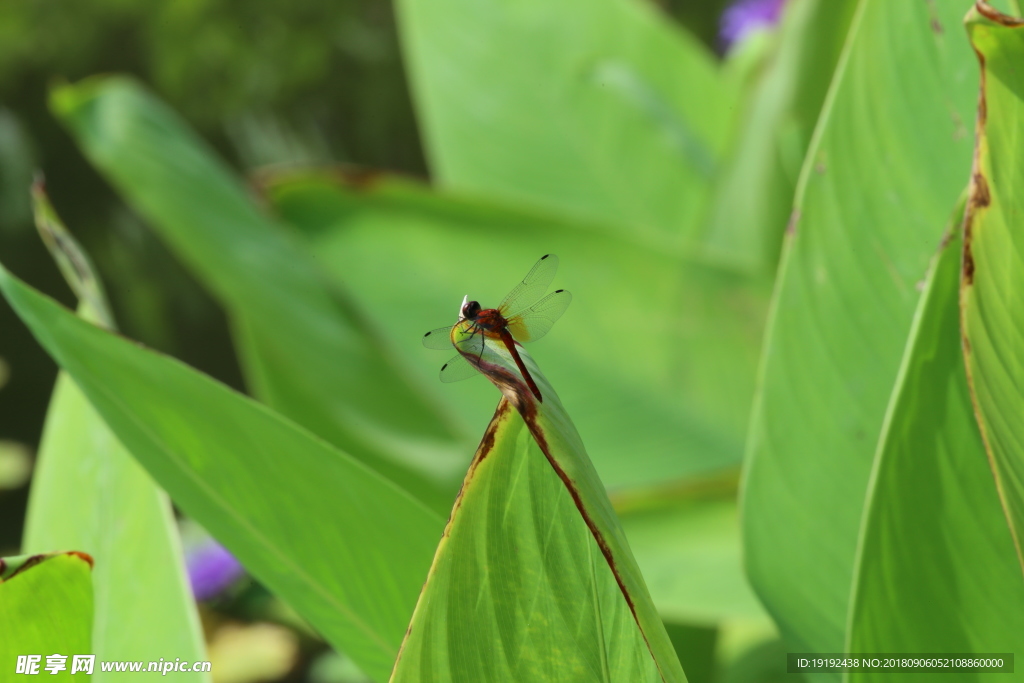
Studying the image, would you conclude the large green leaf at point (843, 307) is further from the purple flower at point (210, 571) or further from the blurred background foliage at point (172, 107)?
the blurred background foliage at point (172, 107)

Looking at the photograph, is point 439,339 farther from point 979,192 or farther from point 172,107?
point 172,107

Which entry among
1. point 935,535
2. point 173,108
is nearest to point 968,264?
point 935,535

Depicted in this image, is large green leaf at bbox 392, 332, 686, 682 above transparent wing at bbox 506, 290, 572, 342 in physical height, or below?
below

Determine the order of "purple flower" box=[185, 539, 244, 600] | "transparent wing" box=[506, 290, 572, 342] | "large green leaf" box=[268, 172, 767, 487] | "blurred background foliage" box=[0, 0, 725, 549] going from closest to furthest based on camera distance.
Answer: "transparent wing" box=[506, 290, 572, 342] → "large green leaf" box=[268, 172, 767, 487] → "purple flower" box=[185, 539, 244, 600] → "blurred background foliage" box=[0, 0, 725, 549]

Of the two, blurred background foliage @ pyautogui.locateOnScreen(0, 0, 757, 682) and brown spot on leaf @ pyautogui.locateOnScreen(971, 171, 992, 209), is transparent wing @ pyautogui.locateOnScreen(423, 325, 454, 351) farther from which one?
blurred background foliage @ pyautogui.locateOnScreen(0, 0, 757, 682)

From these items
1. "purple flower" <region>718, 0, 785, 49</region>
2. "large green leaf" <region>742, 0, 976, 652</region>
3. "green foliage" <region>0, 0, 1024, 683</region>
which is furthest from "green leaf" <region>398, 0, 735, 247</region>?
"large green leaf" <region>742, 0, 976, 652</region>

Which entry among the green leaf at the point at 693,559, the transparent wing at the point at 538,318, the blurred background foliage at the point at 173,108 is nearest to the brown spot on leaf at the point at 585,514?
the transparent wing at the point at 538,318

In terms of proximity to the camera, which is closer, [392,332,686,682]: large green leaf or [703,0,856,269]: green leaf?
[392,332,686,682]: large green leaf
